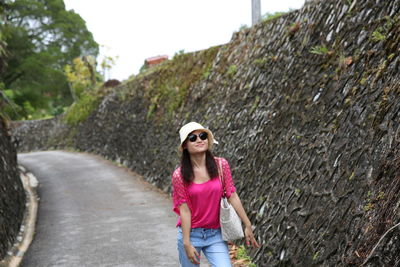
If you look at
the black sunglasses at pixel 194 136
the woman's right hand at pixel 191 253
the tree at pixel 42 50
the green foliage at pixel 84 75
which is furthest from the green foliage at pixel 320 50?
the tree at pixel 42 50

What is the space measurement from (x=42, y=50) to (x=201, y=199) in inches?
1680

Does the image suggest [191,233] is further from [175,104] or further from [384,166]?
[175,104]

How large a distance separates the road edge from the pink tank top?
5.26 metres

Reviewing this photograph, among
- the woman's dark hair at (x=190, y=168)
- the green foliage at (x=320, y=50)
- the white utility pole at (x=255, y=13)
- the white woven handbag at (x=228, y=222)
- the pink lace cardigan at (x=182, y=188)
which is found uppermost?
the white utility pole at (x=255, y=13)

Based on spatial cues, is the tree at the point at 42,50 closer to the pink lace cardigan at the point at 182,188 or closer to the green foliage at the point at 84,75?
the green foliage at the point at 84,75

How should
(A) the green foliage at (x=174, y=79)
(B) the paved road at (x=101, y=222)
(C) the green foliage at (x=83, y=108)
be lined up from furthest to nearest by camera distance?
(C) the green foliage at (x=83, y=108) → (A) the green foliage at (x=174, y=79) → (B) the paved road at (x=101, y=222)

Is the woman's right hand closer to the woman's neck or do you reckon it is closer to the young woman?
the young woman

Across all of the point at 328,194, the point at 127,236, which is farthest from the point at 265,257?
the point at 127,236

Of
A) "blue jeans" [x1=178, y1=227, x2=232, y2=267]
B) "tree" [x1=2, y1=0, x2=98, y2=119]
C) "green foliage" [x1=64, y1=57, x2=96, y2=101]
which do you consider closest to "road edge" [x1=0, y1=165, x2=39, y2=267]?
"blue jeans" [x1=178, y1=227, x2=232, y2=267]

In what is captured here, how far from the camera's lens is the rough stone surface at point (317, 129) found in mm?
5309

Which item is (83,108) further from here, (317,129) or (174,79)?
(317,129)

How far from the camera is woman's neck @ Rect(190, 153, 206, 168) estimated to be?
15.4 ft

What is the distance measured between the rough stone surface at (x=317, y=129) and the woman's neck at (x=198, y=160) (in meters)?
1.78

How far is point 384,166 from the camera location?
517cm
